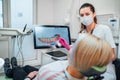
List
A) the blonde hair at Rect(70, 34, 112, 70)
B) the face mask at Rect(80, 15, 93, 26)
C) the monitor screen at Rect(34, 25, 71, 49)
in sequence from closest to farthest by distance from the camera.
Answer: the blonde hair at Rect(70, 34, 112, 70) < the face mask at Rect(80, 15, 93, 26) < the monitor screen at Rect(34, 25, 71, 49)

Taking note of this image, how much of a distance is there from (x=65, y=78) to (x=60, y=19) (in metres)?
2.61

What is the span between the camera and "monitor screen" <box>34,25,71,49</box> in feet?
8.86

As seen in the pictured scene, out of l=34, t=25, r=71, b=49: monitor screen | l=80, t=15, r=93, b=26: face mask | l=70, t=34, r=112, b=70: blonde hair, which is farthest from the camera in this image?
l=34, t=25, r=71, b=49: monitor screen

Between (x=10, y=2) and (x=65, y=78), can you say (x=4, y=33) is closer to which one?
(x=10, y=2)

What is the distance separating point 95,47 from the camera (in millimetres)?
883

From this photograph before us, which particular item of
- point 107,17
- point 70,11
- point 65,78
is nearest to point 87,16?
point 107,17

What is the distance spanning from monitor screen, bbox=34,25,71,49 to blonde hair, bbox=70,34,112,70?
72.1 inches

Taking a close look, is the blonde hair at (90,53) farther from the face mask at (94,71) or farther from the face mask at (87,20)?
the face mask at (87,20)

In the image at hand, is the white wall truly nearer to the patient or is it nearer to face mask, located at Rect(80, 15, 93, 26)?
face mask, located at Rect(80, 15, 93, 26)

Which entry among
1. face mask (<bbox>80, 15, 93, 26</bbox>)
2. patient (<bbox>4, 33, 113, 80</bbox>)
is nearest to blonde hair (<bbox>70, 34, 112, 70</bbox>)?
patient (<bbox>4, 33, 113, 80</bbox>)

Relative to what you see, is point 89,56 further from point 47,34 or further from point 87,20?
point 47,34

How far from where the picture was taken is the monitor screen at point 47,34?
8.86 feet

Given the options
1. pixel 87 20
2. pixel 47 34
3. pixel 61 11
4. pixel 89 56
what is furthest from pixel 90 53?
pixel 61 11

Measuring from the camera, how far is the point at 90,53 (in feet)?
2.88
